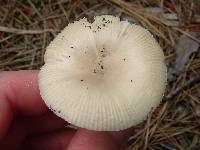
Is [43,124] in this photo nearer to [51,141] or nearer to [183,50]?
[51,141]

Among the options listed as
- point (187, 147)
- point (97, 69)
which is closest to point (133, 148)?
point (187, 147)

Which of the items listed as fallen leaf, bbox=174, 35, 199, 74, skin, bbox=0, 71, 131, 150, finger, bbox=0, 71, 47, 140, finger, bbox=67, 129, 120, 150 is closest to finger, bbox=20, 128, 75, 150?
skin, bbox=0, 71, 131, 150

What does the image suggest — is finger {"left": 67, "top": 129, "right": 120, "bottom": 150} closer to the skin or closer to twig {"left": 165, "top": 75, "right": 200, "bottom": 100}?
the skin

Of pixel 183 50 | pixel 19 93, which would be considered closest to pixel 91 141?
pixel 19 93

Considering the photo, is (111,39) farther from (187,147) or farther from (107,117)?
(187,147)

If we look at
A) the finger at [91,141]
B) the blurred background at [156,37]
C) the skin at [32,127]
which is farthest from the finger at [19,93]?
the blurred background at [156,37]

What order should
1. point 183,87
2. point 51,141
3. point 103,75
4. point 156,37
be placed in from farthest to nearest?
point 156,37
point 183,87
point 51,141
point 103,75
